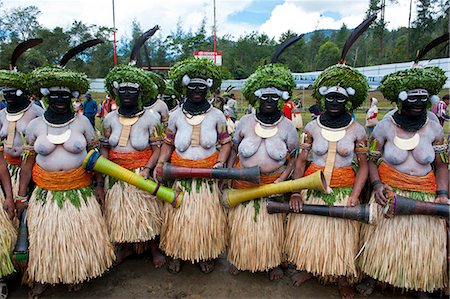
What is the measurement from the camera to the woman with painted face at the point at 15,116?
3.40 meters

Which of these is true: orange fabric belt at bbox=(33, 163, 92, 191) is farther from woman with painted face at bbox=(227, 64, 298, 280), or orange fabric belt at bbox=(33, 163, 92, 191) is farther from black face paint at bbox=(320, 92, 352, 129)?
black face paint at bbox=(320, 92, 352, 129)

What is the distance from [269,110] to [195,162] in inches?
34.6

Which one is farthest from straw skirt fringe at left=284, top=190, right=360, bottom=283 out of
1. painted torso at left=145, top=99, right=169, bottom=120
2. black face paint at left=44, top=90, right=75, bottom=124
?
painted torso at left=145, top=99, right=169, bottom=120

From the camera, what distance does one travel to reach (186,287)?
3.32 metres

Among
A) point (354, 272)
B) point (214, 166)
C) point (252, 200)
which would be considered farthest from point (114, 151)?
point (354, 272)

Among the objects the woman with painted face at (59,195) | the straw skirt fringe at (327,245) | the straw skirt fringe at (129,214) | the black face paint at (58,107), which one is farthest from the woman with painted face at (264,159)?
the black face paint at (58,107)

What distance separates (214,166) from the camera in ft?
11.0

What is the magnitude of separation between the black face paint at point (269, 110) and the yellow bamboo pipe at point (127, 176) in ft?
3.59

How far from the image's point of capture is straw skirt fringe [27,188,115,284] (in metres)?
2.94

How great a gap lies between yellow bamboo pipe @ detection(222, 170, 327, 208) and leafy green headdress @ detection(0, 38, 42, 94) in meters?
2.30

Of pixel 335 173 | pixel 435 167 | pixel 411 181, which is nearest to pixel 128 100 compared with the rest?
pixel 335 173

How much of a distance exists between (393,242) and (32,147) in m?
3.25

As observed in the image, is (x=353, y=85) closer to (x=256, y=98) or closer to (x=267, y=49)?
(x=256, y=98)

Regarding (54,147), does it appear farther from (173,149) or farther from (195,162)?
(195,162)
